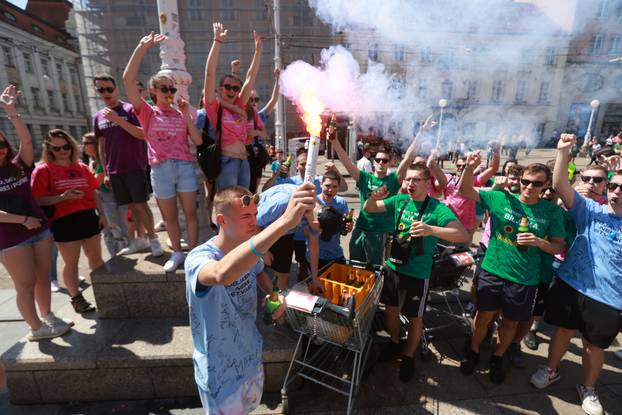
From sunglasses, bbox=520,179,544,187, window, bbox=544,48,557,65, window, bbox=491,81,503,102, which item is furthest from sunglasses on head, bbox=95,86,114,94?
window, bbox=491,81,503,102

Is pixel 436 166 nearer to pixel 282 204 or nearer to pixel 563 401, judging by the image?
pixel 282 204

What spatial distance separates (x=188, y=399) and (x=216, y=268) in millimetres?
2513

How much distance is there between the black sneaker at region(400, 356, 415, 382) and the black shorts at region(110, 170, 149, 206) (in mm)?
4018

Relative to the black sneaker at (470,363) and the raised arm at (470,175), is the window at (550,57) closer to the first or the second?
the raised arm at (470,175)

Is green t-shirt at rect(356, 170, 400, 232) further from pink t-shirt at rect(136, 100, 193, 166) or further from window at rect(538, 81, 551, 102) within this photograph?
window at rect(538, 81, 551, 102)

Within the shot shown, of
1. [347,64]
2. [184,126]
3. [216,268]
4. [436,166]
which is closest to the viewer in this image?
[216,268]

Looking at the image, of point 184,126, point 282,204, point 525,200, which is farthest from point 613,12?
point 184,126

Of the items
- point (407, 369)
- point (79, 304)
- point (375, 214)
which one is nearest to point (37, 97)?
point (79, 304)

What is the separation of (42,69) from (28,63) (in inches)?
68.2

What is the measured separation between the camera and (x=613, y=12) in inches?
245

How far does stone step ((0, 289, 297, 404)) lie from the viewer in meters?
3.20

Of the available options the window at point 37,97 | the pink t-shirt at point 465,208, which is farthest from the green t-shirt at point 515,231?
the window at point 37,97

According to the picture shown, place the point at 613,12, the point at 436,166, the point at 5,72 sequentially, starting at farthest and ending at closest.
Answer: the point at 5,72 → the point at 613,12 → the point at 436,166

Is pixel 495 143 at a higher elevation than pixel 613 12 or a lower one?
lower
